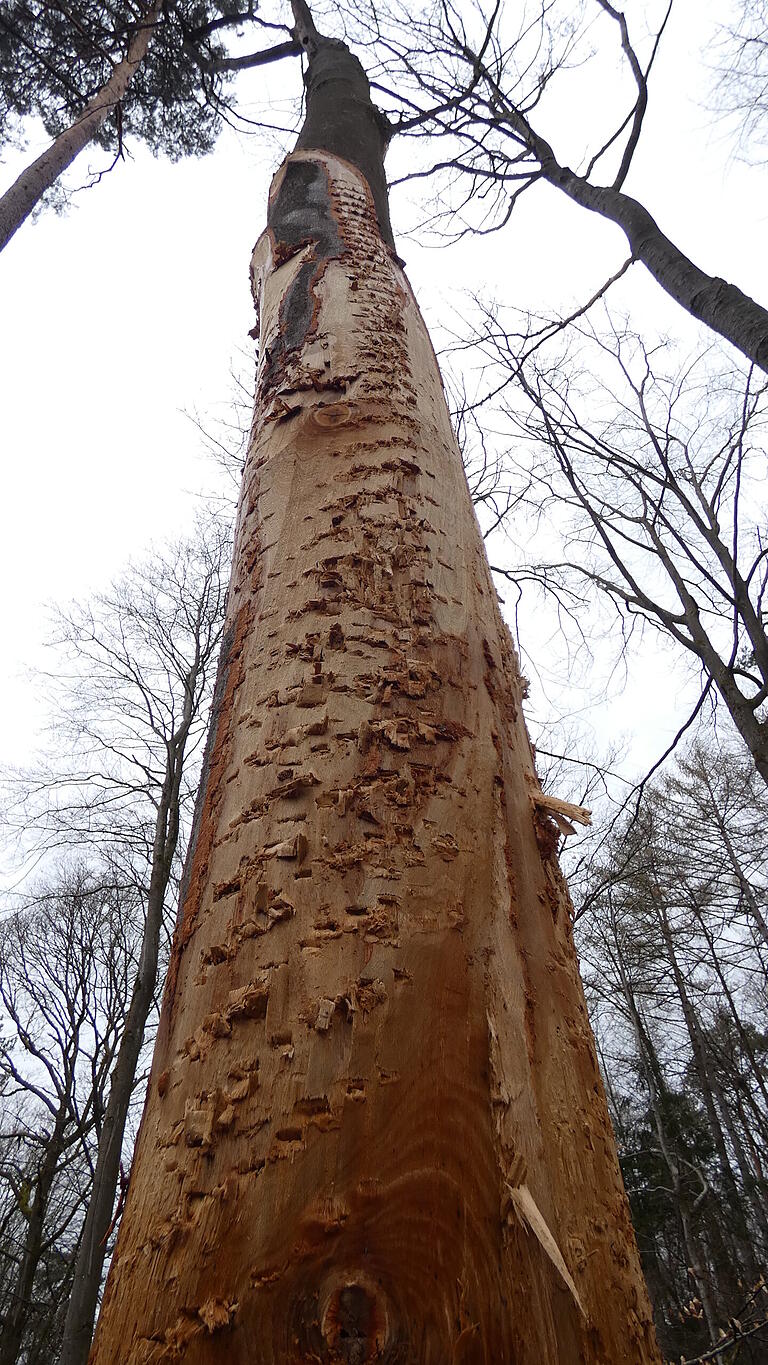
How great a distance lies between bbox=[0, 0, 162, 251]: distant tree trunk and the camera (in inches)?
164

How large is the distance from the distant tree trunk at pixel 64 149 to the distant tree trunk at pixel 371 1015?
4376 mm

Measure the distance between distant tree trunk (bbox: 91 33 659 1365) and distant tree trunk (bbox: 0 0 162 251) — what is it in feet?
14.4

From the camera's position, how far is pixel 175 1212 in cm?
61

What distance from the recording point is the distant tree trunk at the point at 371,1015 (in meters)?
0.57

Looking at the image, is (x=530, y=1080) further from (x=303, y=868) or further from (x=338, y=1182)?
(x=303, y=868)

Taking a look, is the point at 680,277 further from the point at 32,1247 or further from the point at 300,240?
the point at 32,1247

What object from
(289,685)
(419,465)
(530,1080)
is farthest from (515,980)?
(419,465)

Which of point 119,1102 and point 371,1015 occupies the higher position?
point 119,1102

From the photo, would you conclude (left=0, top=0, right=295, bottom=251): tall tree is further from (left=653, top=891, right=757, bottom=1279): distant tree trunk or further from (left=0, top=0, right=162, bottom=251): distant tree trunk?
(left=653, top=891, right=757, bottom=1279): distant tree trunk

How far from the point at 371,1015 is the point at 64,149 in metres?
6.49

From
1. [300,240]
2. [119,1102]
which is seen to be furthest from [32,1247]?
[300,240]

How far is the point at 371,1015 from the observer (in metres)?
0.69

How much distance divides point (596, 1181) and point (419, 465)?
1.17 m

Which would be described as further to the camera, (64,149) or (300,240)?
(64,149)
